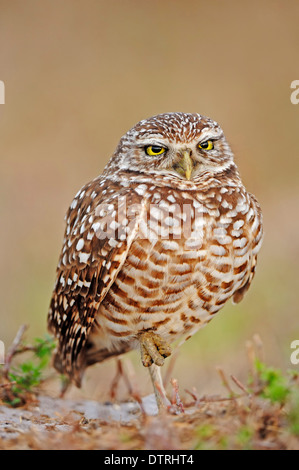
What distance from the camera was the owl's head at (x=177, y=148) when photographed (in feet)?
10.5

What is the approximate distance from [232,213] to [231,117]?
7588 millimetres

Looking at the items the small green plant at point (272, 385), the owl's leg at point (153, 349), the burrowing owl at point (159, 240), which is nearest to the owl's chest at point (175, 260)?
the burrowing owl at point (159, 240)

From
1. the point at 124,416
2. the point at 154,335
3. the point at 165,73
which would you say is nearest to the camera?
the point at 154,335

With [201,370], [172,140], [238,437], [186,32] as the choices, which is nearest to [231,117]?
[186,32]

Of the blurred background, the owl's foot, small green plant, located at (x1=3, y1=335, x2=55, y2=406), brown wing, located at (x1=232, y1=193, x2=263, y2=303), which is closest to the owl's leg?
the owl's foot

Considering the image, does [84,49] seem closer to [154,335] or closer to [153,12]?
[153,12]

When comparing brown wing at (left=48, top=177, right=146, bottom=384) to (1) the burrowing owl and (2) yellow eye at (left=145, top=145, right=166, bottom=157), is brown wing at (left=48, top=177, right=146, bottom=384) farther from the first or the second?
(2) yellow eye at (left=145, top=145, right=166, bottom=157)

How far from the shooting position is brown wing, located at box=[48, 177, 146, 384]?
3.08 meters

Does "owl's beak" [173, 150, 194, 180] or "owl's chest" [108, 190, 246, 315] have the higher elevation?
"owl's beak" [173, 150, 194, 180]

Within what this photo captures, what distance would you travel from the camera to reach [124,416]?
352 cm

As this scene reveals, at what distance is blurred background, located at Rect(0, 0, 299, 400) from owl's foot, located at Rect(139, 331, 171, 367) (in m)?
2.60

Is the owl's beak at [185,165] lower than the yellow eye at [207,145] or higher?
lower

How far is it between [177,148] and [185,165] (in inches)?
4.0

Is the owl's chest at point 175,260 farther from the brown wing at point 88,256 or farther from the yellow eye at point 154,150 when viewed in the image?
the yellow eye at point 154,150
